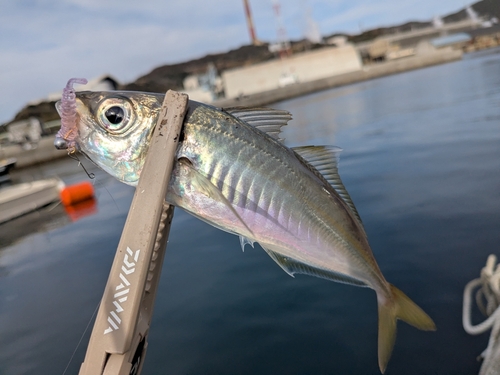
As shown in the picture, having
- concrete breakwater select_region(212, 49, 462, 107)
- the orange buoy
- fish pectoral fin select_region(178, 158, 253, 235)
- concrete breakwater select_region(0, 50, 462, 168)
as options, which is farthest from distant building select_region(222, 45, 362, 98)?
fish pectoral fin select_region(178, 158, 253, 235)

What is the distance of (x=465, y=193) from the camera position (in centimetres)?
594

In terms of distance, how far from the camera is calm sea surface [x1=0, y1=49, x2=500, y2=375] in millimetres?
3375

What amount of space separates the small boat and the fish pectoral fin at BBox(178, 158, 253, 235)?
1267 cm

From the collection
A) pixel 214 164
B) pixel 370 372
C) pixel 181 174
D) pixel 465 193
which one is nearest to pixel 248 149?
pixel 214 164

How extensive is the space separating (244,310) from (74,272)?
3.79 metres

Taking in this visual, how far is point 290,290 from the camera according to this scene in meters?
4.50

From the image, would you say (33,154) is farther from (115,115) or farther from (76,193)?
(115,115)

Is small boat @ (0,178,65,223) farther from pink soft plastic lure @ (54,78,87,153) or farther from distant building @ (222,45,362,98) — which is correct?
distant building @ (222,45,362,98)

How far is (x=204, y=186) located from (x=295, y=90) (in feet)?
161

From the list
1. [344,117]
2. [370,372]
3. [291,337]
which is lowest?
[370,372]

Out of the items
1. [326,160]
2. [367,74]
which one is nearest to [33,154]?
[326,160]

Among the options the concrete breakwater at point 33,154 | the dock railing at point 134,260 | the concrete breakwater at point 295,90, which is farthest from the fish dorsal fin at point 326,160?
the concrete breakwater at point 295,90

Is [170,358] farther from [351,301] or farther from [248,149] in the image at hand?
[248,149]

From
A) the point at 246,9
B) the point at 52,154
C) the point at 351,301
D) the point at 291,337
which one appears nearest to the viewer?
the point at 291,337
